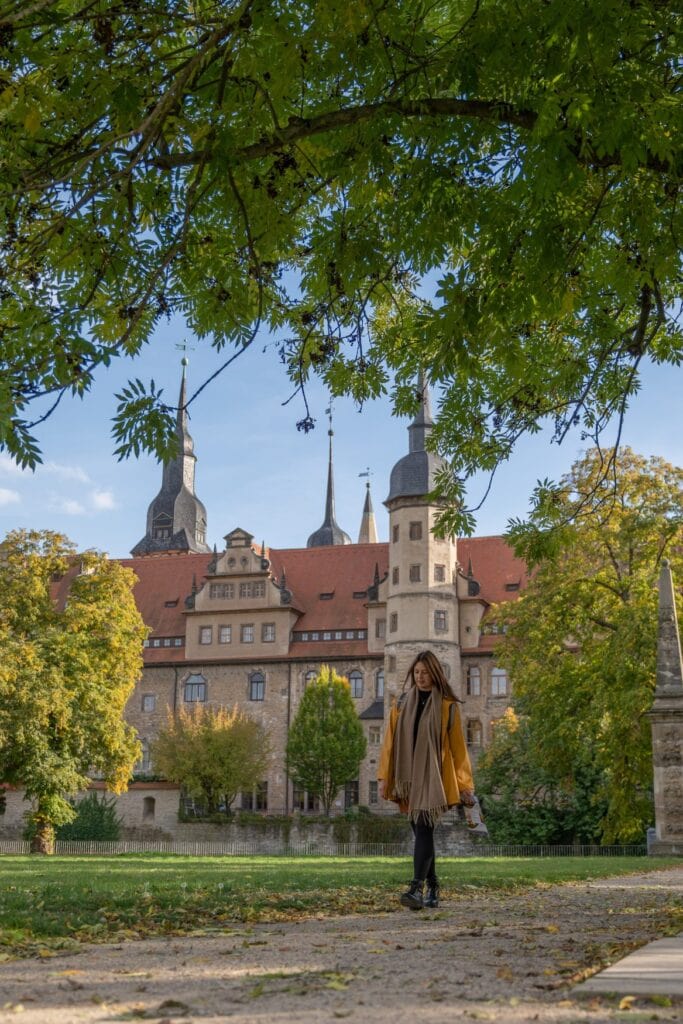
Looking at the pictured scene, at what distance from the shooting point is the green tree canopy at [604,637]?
89.8ft

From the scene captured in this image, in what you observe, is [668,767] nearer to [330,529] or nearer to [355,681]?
[355,681]

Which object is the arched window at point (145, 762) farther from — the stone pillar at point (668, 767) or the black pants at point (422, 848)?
the black pants at point (422, 848)

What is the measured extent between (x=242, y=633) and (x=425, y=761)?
183ft

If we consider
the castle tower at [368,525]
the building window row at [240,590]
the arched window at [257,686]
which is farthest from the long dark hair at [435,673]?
the castle tower at [368,525]

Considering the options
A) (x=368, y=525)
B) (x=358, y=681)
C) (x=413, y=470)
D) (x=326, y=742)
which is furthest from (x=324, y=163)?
(x=368, y=525)

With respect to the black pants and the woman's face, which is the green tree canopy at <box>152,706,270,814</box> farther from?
the woman's face

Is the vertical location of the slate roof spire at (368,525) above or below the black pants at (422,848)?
above

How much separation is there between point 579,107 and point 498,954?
3847mm

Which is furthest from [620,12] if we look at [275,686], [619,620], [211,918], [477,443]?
[275,686]

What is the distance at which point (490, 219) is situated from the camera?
6.89 meters

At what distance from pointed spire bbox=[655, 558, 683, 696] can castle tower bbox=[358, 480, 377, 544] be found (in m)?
83.9

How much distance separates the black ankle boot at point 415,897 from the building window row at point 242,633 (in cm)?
5481

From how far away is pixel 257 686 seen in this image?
61469 millimetres

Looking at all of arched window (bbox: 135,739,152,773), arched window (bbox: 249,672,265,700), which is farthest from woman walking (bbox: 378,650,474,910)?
arched window (bbox: 135,739,152,773)
